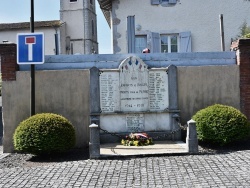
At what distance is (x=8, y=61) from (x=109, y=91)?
3.07 metres

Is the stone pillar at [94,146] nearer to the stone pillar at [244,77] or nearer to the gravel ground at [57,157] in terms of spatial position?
the gravel ground at [57,157]

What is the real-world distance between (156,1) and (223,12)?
330cm

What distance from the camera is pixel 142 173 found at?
8023mm

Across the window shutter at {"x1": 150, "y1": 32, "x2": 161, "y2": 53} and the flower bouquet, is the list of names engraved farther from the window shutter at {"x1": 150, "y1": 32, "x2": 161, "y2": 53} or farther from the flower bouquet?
the window shutter at {"x1": 150, "y1": 32, "x2": 161, "y2": 53}

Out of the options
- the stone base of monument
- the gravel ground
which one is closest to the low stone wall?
the stone base of monument

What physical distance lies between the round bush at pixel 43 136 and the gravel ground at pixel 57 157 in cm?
23

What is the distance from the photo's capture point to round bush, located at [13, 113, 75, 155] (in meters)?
9.70

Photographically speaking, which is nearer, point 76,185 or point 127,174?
point 76,185

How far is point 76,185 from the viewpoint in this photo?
7277 millimetres

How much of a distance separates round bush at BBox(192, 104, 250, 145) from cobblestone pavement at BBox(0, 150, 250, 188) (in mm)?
814

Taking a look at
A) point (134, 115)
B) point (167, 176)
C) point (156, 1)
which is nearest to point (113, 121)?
point (134, 115)

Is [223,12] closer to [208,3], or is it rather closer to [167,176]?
[208,3]

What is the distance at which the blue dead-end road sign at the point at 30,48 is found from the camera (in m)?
10.6

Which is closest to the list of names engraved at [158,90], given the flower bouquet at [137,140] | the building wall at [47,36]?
the flower bouquet at [137,140]
